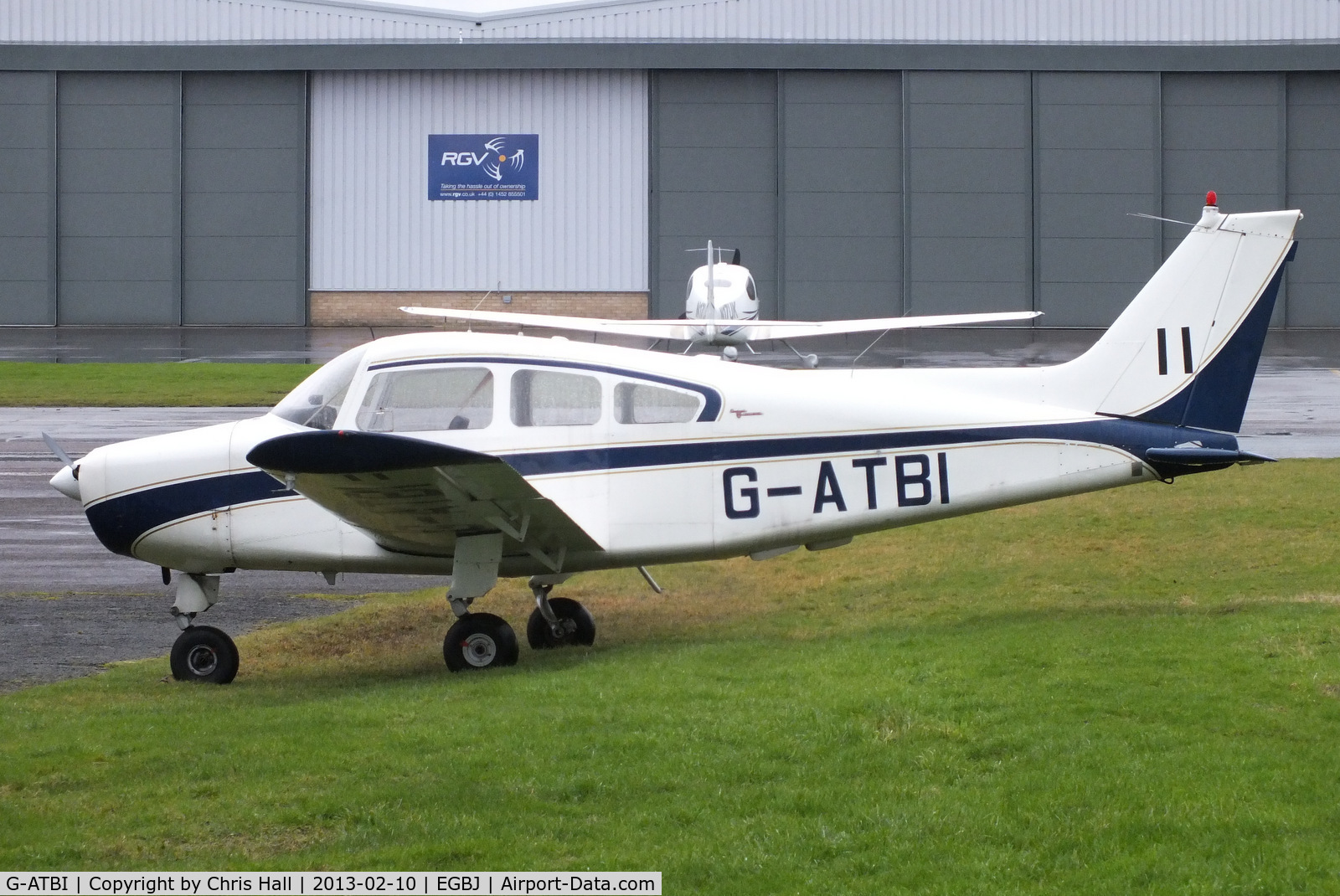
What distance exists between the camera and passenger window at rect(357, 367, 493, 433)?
10.1m

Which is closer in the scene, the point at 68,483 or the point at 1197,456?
the point at 1197,456

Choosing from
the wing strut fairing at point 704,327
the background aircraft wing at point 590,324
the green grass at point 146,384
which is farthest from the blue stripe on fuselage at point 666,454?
the green grass at point 146,384

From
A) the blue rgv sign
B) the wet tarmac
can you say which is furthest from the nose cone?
the blue rgv sign

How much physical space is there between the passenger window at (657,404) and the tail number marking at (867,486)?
51 centimetres

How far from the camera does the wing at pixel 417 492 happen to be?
8836 millimetres

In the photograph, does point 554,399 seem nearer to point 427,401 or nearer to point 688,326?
point 427,401

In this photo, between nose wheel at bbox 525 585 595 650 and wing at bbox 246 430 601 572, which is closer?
wing at bbox 246 430 601 572

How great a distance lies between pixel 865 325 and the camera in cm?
2848

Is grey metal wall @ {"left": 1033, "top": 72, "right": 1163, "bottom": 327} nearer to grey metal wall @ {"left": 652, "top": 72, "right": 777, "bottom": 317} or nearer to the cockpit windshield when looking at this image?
grey metal wall @ {"left": 652, "top": 72, "right": 777, "bottom": 317}

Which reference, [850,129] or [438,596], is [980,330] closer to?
[850,129]

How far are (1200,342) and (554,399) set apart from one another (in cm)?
472

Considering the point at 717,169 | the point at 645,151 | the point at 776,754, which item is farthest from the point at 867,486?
the point at 645,151

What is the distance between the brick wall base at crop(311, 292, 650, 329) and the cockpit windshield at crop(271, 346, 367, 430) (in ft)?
133
